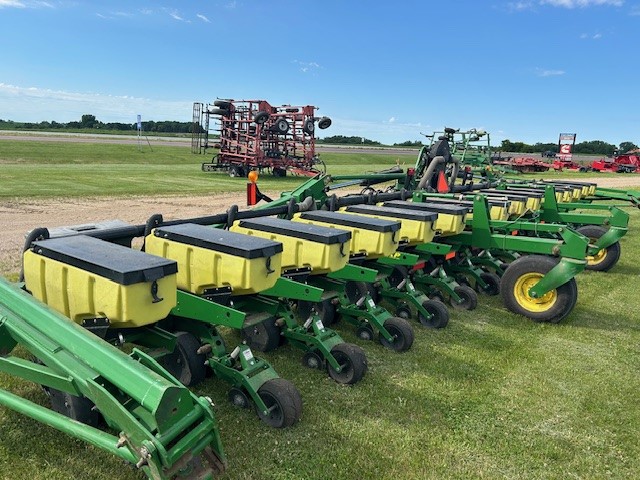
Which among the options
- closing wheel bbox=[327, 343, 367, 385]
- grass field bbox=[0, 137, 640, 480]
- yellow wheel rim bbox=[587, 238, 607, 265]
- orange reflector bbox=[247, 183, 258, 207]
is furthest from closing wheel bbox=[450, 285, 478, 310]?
yellow wheel rim bbox=[587, 238, 607, 265]

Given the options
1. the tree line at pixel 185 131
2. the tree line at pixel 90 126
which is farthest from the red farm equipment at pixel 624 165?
the tree line at pixel 90 126

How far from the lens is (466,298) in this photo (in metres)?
6.06

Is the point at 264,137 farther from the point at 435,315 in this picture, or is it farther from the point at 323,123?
the point at 435,315

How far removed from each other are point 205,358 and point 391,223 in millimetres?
2098

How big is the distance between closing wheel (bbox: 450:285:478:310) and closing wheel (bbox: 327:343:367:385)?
2.39 metres

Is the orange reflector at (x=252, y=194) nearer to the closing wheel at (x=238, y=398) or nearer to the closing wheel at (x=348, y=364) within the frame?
the closing wheel at (x=348, y=364)

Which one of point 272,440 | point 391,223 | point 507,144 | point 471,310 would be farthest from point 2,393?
point 507,144

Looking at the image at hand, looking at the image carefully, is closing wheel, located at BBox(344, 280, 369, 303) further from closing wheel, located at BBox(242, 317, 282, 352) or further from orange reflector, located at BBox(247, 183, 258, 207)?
orange reflector, located at BBox(247, 183, 258, 207)

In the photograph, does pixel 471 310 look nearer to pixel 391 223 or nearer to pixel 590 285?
pixel 391 223

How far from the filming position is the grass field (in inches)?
120

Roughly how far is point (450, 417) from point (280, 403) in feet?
4.08

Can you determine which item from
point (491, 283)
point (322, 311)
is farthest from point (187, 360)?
point (491, 283)

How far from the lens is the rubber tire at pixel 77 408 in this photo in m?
2.92

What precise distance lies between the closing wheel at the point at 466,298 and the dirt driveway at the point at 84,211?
5.98 meters
